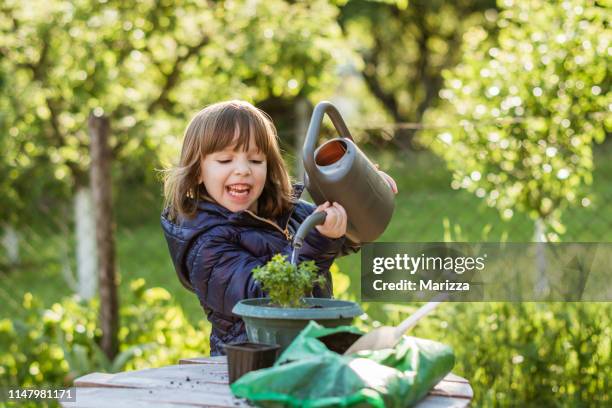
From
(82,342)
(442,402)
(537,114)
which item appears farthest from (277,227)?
(537,114)

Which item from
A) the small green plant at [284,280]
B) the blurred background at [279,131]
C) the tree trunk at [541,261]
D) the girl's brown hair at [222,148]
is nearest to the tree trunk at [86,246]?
the blurred background at [279,131]

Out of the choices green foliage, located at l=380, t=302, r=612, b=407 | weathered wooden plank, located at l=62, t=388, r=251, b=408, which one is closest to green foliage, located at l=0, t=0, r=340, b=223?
green foliage, located at l=380, t=302, r=612, b=407

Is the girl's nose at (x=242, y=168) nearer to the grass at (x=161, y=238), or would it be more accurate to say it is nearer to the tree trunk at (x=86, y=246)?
the tree trunk at (x=86, y=246)

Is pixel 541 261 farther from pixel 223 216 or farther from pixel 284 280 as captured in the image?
pixel 284 280

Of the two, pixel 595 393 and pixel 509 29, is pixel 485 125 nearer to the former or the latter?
pixel 509 29

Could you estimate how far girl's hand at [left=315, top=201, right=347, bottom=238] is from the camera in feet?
5.80

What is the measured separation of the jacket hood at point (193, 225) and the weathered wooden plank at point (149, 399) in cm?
52

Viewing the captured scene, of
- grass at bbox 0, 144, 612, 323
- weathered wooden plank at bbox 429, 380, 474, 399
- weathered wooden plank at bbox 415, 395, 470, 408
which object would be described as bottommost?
grass at bbox 0, 144, 612, 323

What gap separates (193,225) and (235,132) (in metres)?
0.25

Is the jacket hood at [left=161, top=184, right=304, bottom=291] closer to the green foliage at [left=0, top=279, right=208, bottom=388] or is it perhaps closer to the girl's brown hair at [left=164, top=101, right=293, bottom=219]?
the girl's brown hair at [left=164, top=101, right=293, bottom=219]

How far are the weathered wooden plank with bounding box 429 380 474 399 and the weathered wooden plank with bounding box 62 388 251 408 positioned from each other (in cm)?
37

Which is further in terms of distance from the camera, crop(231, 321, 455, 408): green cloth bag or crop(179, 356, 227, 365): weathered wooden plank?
crop(179, 356, 227, 365): weathered wooden plank

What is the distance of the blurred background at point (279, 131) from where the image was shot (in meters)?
3.22

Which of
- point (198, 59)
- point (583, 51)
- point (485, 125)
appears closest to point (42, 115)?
point (198, 59)
